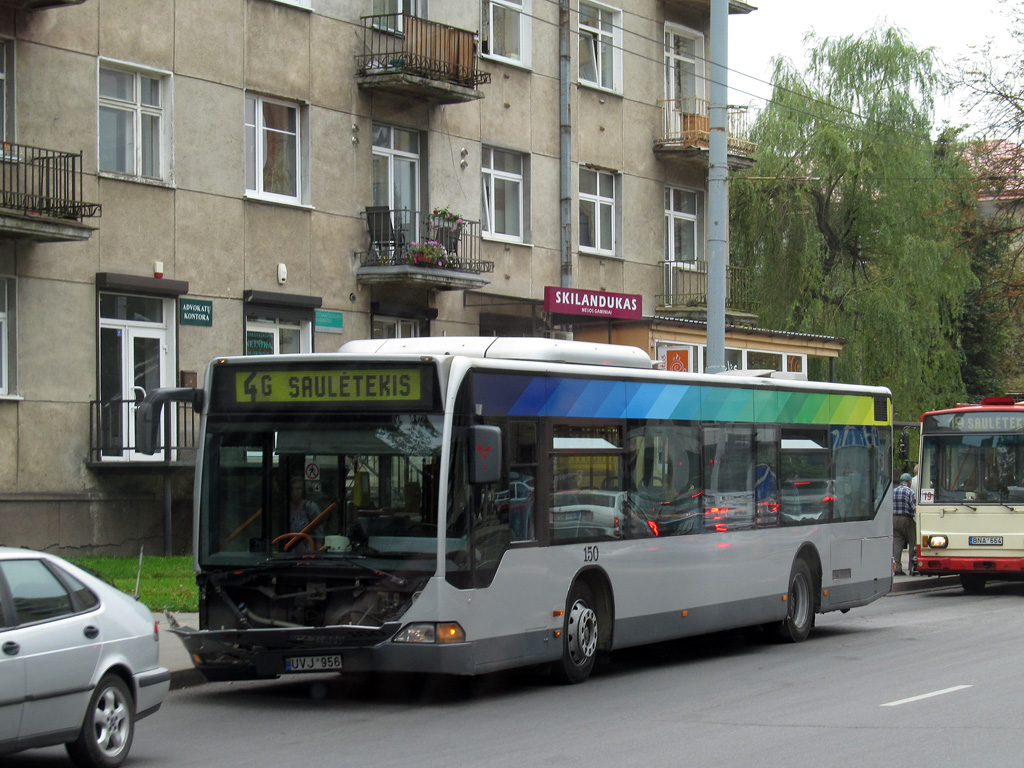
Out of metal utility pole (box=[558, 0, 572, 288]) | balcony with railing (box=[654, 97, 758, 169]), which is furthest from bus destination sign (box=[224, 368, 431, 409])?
balcony with railing (box=[654, 97, 758, 169])

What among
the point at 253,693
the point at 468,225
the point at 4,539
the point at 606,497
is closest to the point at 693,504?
the point at 606,497

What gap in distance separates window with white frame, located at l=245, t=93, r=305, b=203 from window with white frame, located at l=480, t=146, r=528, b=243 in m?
4.55

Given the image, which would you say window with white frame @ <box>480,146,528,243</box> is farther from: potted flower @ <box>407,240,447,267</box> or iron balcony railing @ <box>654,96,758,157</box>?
iron balcony railing @ <box>654,96,758,157</box>

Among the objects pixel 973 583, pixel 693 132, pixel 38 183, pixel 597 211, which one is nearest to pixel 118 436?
pixel 38 183

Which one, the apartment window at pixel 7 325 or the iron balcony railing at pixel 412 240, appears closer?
the apartment window at pixel 7 325

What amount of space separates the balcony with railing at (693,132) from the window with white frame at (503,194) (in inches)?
173

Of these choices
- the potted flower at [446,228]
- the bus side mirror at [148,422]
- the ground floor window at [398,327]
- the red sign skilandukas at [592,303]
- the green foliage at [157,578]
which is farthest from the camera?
the red sign skilandukas at [592,303]

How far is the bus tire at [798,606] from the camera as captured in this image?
1566cm

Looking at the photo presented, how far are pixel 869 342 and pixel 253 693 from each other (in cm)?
2740

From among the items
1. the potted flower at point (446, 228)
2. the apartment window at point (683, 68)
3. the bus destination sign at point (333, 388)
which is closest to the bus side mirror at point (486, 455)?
the bus destination sign at point (333, 388)

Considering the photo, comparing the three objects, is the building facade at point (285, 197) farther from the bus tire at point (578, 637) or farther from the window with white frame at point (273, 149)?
the bus tire at point (578, 637)

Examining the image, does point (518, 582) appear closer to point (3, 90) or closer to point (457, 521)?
point (457, 521)

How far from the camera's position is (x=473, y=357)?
428 inches

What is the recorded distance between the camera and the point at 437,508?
1034 centimetres
